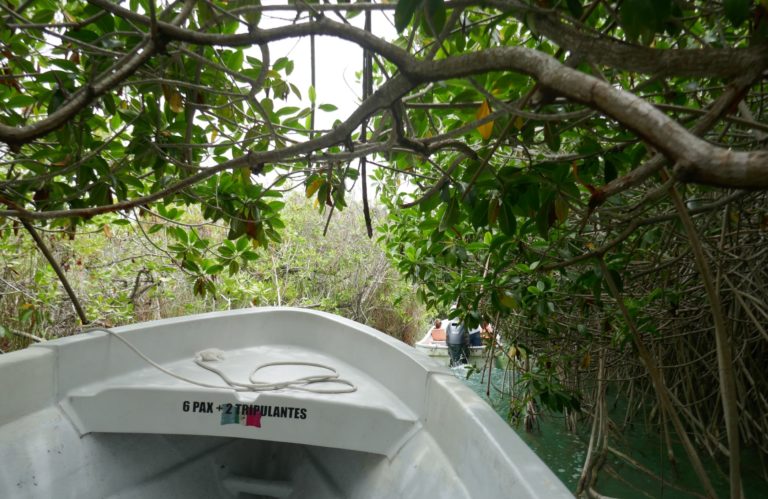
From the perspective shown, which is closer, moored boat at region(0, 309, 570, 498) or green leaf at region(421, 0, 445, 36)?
green leaf at region(421, 0, 445, 36)

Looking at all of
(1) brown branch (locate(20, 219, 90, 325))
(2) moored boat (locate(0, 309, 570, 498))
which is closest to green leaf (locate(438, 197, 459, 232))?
(2) moored boat (locate(0, 309, 570, 498))

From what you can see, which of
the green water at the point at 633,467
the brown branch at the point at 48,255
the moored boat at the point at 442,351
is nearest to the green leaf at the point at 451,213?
the brown branch at the point at 48,255

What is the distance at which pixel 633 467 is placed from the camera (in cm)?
307

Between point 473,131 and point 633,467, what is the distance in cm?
266

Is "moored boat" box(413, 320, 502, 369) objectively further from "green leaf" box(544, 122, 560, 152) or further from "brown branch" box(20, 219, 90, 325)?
"green leaf" box(544, 122, 560, 152)

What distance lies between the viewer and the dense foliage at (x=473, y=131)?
2.20ft

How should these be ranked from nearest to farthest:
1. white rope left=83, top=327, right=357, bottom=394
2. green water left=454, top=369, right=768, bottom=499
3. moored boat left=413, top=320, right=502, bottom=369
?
white rope left=83, top=327, right=357, bottom=394, green water left=454, top=369, right=768, bottom=499, moored boat left=413, top=320, right=502, bottom=369

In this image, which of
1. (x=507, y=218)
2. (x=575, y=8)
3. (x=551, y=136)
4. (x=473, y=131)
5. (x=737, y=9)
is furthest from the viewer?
(x=473, y=131)

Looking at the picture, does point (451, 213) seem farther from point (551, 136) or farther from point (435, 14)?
point (435, 14)

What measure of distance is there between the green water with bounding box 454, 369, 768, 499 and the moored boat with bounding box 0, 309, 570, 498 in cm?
168

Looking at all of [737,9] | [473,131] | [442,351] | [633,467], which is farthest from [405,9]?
[442,351]

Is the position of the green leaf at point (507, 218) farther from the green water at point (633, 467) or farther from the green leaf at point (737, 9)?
the green water at point (633, 467)

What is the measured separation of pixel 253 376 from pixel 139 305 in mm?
3558

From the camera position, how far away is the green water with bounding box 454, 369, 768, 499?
2773 millimetres
